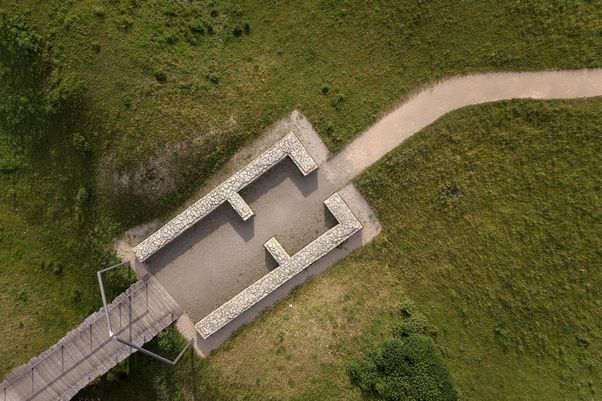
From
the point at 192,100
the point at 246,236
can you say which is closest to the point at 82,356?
the point at 246,236

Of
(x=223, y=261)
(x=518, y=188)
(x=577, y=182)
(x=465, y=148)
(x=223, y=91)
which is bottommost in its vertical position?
(x=577, y=182)

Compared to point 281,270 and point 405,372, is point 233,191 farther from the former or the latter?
point 405,372

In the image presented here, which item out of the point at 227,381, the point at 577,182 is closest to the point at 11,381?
the point at 227,381

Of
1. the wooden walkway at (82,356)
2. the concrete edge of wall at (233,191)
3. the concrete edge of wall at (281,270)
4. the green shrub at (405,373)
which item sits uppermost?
the concrete edge of wall at (233,191)

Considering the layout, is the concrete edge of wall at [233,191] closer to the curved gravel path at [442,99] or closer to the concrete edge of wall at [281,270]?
the curved gravel path at [442,99]

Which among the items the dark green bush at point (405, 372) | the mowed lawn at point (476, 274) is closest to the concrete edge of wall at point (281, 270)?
the mowed lawn at point (476, 274)

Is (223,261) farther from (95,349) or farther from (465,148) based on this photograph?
(465,148)
